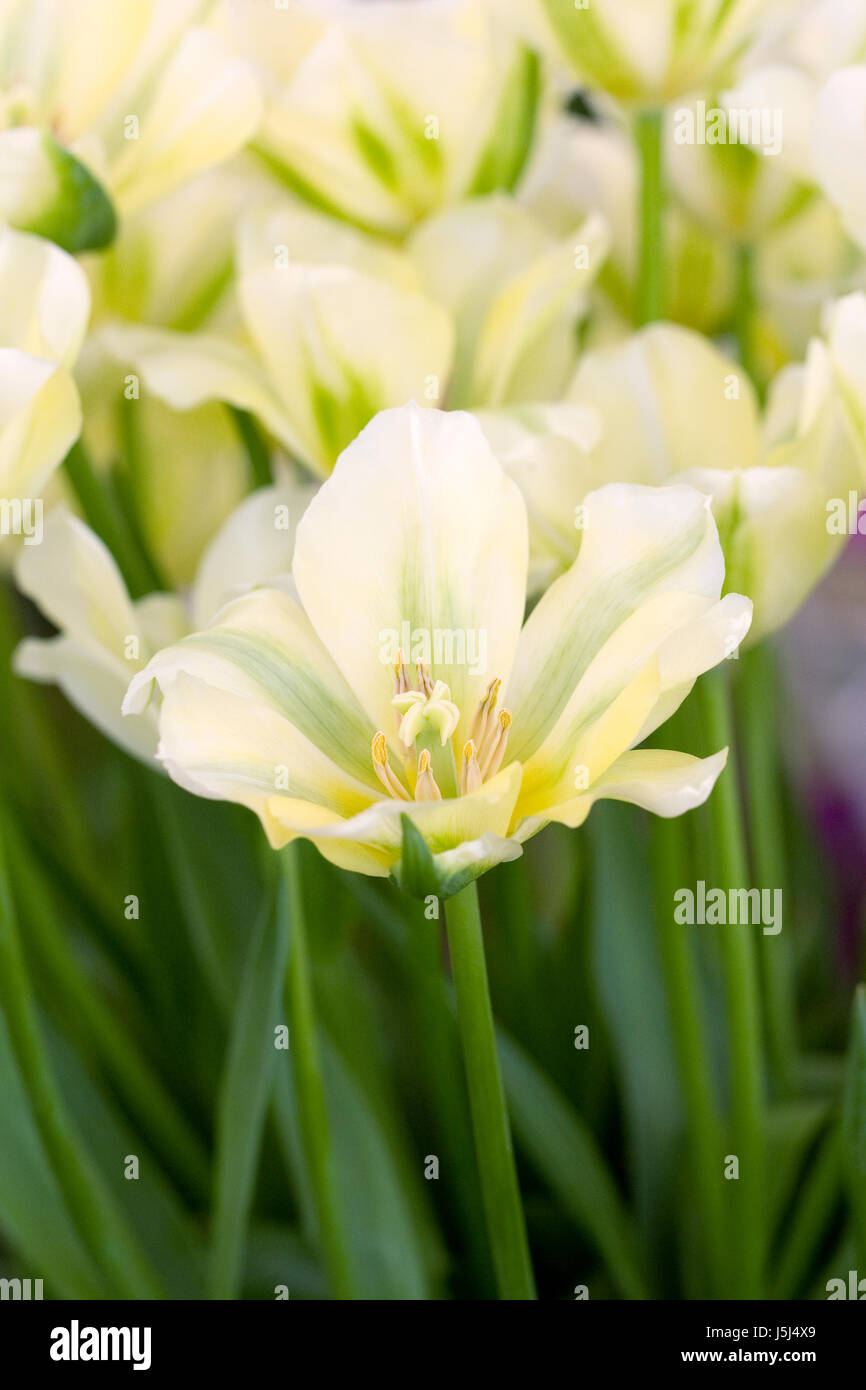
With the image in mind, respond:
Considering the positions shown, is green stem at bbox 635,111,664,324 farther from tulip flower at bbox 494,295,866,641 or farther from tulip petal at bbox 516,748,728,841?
tulip petal at bbox 516,748,728,841

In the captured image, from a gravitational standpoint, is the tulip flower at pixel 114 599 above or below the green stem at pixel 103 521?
below

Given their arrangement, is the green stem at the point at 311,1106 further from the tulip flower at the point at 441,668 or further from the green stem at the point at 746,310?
the green stem at the point at 746,310

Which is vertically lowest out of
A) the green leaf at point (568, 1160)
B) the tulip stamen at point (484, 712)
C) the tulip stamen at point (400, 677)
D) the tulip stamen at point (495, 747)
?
the green leaf at point (568, 1160)

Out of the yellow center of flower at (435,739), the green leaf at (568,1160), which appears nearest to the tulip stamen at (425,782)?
the yellow center of flower at (435,739)

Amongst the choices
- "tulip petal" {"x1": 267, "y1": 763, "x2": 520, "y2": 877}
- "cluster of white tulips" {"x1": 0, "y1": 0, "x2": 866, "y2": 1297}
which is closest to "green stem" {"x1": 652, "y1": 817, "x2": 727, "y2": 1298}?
"cluster of white tulips" {"x1": 0, "y1": 0, "x2": 866, "y2": 1297}

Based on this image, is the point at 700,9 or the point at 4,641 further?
the point at 4,641

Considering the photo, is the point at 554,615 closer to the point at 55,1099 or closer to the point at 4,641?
the point at 55,1099

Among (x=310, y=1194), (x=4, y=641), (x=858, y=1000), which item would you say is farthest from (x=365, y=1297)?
(x=4, y=641)
